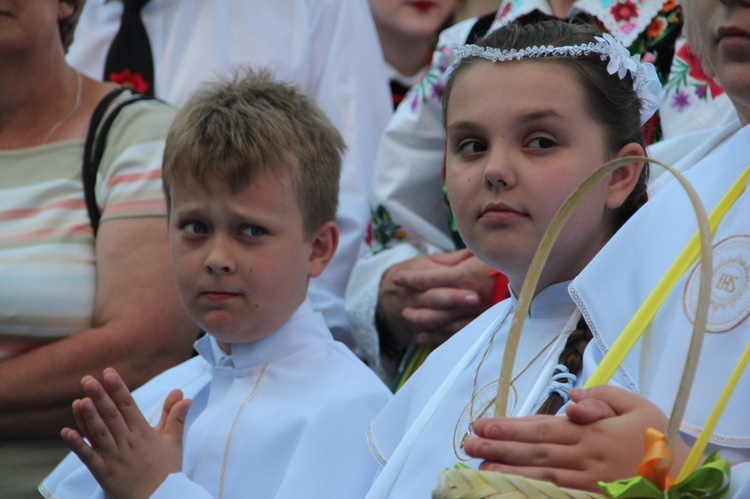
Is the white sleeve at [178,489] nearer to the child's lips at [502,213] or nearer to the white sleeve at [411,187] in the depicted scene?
the child's lips at [502,213]

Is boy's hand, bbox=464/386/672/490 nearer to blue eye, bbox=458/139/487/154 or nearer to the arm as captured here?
blue eye, bbox=458/139/487/154

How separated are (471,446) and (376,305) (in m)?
1.93

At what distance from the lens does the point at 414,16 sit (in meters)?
4.59

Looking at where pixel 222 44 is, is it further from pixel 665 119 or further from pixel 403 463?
pixel 403 463

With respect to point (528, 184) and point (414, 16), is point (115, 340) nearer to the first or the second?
point (528, 184)

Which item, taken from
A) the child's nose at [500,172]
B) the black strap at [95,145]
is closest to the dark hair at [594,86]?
the child's nose at [500,172]

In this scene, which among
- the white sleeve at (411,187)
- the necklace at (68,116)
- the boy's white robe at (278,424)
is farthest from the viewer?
the white sleeve at (411,187)

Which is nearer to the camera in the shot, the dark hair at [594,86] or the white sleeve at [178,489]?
the dark hair at [594,86]

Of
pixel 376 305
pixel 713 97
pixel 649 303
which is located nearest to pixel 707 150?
pixel 713 97

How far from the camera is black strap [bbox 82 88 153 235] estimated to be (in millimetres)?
3217

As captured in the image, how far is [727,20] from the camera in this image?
1.83 metres

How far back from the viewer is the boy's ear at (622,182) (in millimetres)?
2238

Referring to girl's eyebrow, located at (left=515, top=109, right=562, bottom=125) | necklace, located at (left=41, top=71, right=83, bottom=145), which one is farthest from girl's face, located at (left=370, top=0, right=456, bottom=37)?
girl's eyebrow, located at (left=515, top=109, right=562, bottom=125)

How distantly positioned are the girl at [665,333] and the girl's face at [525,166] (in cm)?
19
